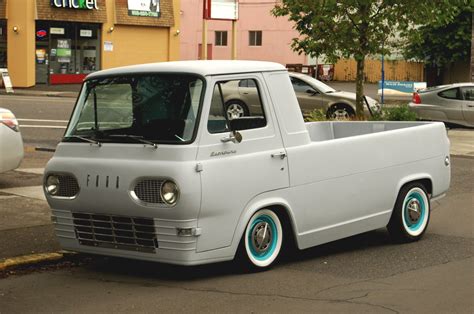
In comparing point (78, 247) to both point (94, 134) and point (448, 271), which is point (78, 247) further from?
point (448, 271)

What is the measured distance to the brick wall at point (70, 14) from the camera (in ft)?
147

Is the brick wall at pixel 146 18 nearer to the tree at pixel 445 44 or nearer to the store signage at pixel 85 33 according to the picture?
the store signage at pixel 85 33

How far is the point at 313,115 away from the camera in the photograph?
840 inches


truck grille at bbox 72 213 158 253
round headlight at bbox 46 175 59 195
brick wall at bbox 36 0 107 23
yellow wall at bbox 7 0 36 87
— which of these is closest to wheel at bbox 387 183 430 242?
truck grille at bbox 72 213 158 253

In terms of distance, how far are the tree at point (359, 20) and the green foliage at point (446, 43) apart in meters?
25.0

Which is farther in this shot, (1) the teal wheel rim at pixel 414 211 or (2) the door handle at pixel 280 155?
(1) the teal wheel rim at pixel 414 211

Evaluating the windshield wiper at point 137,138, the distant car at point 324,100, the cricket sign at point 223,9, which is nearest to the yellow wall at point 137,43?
the cricket sign at point 223,9

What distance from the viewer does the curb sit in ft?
26.7

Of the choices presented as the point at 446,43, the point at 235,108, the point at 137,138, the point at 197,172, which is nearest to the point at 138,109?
the point at 137,138

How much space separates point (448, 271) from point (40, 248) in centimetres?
388

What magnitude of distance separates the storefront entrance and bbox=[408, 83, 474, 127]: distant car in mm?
25163

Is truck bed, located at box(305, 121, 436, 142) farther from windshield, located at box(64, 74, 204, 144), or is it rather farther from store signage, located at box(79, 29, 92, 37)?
store signage, located at box(79, 29, 92, 37)

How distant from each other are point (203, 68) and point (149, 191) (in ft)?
3.89

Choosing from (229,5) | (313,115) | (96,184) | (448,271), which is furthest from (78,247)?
(229,5)
